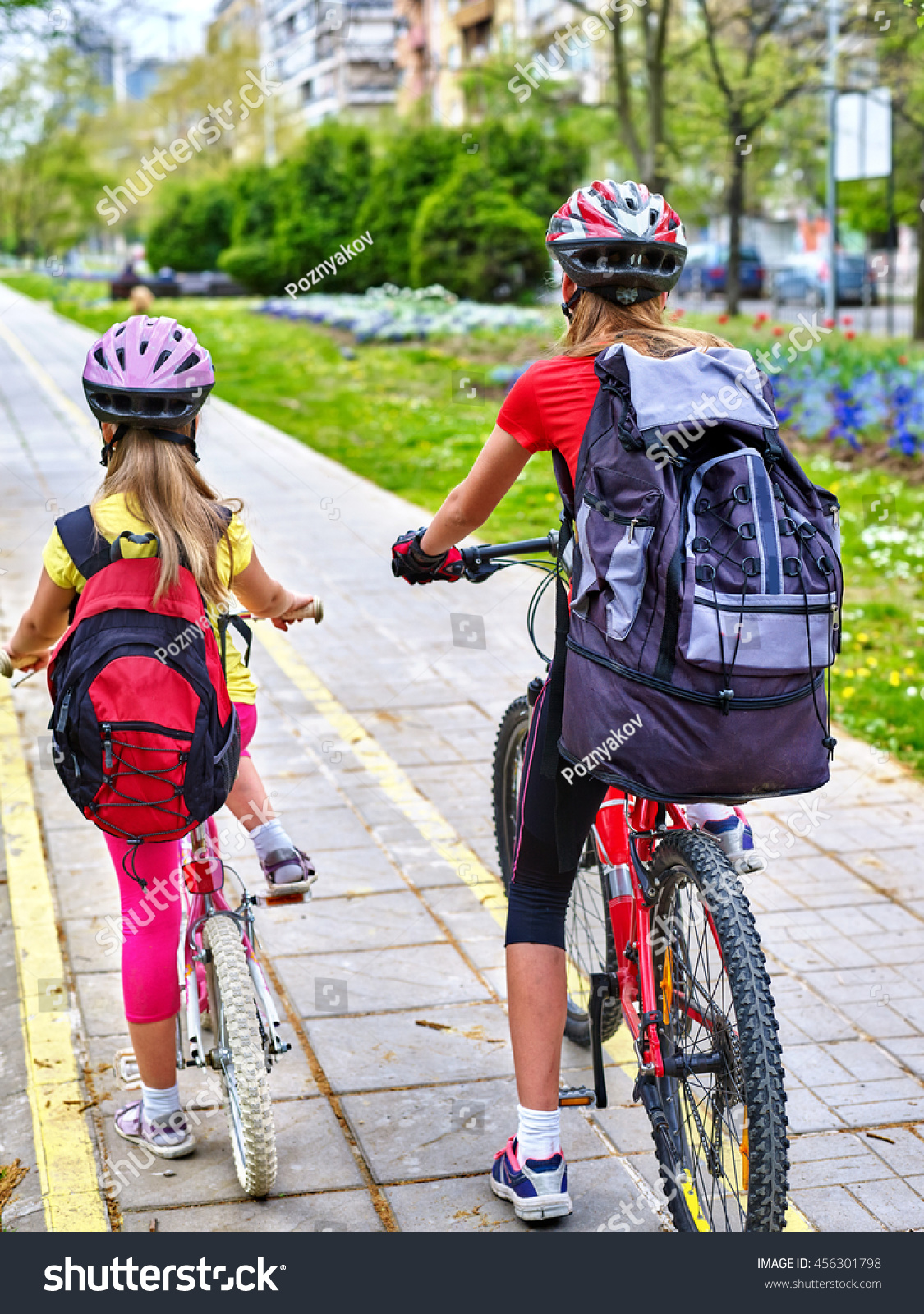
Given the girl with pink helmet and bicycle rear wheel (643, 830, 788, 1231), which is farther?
the girl with pink helmet

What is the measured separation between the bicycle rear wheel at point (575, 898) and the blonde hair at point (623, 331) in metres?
1.08

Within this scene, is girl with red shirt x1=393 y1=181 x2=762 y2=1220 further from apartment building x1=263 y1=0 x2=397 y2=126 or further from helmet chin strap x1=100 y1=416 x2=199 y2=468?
apartment building x1=263 y1=0 x2=397 y2=126

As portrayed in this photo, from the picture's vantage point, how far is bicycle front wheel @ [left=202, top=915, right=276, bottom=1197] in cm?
296

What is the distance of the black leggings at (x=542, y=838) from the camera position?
287cm

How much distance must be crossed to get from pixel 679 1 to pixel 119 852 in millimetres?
23555

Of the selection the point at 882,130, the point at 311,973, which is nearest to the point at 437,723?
the point at 311,973

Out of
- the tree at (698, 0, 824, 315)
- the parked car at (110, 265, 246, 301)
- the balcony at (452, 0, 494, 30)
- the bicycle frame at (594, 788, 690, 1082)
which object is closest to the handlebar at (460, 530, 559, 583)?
the bicycle frame at (594, 788, 690, 1082)

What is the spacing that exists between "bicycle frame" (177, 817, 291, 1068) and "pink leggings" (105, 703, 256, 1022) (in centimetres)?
14

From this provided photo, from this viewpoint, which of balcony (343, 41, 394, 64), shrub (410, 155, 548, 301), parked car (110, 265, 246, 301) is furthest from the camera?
balcony (343, 41, 394, 64)

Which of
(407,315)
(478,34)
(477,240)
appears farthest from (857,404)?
→ (478,34)

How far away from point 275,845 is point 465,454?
10.3 m

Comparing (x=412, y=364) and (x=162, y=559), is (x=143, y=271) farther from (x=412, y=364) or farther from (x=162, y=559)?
(x=162, y=559)

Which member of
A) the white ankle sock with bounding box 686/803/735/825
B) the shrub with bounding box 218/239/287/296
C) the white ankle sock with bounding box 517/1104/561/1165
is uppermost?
the shrub with bounding box 218/239/287/296

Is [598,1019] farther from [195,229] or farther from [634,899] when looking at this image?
[195,229]
